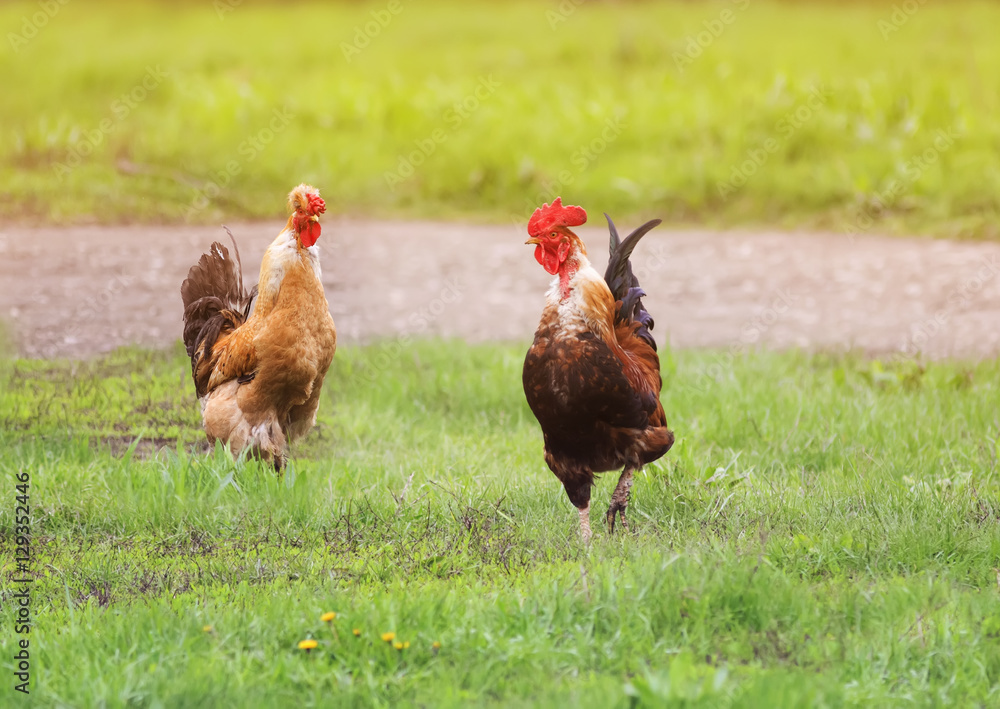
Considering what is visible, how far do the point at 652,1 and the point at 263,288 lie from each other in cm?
1545

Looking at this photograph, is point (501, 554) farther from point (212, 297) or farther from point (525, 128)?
point (525, 128)

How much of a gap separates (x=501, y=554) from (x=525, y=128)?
9009 mm

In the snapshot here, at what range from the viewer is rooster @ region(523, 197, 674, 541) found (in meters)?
3.97

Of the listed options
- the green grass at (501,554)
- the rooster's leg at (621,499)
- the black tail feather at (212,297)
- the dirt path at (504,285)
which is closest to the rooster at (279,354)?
the green grass at (501,554)

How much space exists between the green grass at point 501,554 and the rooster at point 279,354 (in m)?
0.19

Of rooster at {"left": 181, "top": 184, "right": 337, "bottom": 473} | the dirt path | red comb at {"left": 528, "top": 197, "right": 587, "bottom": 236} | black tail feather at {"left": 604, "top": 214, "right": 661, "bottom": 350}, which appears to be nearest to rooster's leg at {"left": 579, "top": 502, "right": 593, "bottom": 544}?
black tail feather at {"left": 604, "top": 214, "right": 661, "bottom": 350}

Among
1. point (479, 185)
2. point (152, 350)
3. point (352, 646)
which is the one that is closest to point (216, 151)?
point (479, 185)

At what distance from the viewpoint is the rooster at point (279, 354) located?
4734 millimetres

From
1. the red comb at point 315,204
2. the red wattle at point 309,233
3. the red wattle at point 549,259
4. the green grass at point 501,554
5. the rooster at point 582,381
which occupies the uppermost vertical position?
the red comb at point 315,204

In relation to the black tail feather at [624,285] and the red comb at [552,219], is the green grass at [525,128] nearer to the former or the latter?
the black tail feather at [624,285]

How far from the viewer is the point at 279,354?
4.70m

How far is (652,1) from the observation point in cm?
1867

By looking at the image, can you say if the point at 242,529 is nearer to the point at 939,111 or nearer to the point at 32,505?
the point at 32,505

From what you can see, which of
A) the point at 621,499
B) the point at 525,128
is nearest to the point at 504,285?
the point at 525,128
